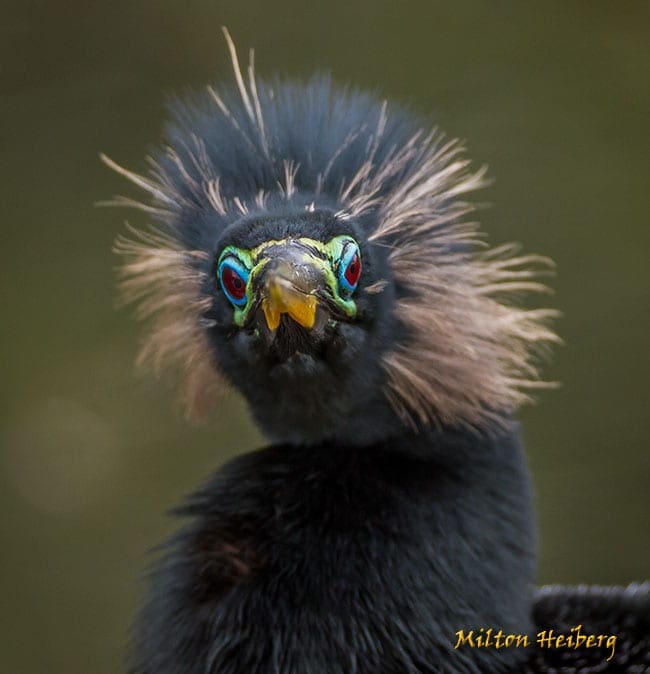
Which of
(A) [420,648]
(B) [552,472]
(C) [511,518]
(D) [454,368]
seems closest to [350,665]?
(A) [420,648]

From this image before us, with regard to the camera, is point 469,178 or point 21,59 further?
point 21,59

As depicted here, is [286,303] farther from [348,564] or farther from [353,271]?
[348,564]

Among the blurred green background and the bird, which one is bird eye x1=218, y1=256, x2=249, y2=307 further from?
the blurred green background

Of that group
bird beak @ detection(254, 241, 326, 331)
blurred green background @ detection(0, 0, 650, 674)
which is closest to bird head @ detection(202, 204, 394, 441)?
bird beak @ detection(254, 241, 326, 331)

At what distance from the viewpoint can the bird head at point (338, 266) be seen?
2.13m

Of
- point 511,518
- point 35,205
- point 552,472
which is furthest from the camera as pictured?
point 35,205

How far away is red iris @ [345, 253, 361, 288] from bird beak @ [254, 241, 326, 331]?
75 millimetres

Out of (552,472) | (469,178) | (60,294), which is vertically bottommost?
(552,472)

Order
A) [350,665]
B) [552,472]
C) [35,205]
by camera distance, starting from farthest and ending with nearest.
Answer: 1. [35,205]
2. [552,472]
3. [350,665]

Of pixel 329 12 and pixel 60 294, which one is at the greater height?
pixel 329 12

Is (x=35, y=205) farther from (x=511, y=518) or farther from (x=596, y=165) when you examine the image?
(x=511, y=518)

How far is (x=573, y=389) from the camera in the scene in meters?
4.96

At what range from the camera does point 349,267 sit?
2105mm

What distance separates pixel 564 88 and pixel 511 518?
3.11m
